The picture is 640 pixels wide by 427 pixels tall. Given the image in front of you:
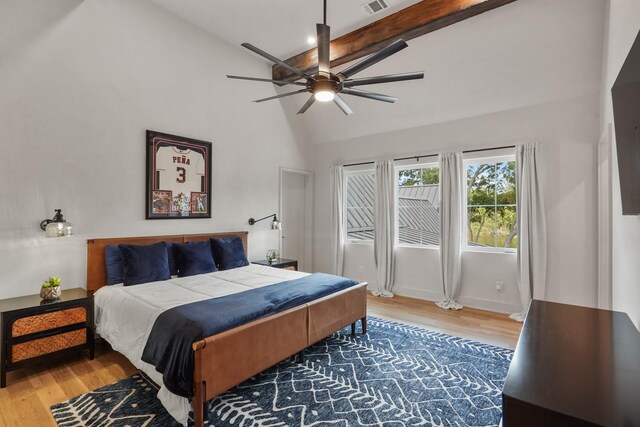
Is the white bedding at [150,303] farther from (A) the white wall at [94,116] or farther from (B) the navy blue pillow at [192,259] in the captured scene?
(A) the white wall at [94,116]

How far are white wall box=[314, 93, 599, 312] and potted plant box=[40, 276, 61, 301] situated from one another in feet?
13.7

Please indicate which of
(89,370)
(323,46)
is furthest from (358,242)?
(89,370)

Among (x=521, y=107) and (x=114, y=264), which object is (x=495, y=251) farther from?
(x=114, y=264)

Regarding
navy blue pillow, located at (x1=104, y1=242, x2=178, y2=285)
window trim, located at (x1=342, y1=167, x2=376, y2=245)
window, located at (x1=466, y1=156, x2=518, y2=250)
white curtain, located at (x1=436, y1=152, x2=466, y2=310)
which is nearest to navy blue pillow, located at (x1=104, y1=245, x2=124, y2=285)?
navy blue pillow, located at (x1=104, y1=242, x2=178, y2=285)

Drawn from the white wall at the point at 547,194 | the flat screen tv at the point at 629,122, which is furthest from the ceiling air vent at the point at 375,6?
the flat screen tv at the point at 629,122

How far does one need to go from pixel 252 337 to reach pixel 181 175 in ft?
8.58

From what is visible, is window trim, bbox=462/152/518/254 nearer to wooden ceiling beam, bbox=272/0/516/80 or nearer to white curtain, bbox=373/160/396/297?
white curtain, bbox=373/160/396/297

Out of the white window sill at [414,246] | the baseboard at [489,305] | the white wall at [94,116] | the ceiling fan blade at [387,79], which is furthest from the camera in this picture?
the white window sill at [414,246]

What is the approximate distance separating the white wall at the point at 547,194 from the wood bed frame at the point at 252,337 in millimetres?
1876

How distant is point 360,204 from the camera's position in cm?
571

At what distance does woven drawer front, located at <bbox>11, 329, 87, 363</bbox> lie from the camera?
246 centimetres

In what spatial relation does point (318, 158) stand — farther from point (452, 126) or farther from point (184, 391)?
point (184, 391)

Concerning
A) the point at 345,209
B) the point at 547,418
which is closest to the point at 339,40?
the point at 345,209

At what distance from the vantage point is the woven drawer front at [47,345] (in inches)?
96.8
